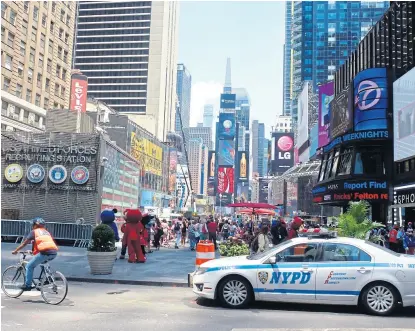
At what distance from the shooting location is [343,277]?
8578mm

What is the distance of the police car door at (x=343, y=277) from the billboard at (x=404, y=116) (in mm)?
21096

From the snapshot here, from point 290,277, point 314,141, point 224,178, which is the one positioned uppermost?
point 314,141

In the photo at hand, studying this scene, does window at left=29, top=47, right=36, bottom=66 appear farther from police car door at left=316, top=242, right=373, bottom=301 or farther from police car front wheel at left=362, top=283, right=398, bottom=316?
police car front wheel at left=362, top=283, right=398, bottom=316

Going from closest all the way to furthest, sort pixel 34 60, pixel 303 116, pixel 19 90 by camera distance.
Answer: pixel 19 90, pixel 34 60, pixel 303 116

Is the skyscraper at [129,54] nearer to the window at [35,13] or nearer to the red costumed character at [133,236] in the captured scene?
the window at [35,13]

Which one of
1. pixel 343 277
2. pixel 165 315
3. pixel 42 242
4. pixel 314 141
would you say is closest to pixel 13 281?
pixel 42 242

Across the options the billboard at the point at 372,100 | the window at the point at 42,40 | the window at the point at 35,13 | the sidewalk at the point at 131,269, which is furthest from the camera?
the window at the point at 42,40

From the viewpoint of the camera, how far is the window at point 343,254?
8.73m

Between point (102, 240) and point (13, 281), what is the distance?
3324 mm

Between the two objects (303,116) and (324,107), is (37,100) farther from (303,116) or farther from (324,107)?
(303,116)

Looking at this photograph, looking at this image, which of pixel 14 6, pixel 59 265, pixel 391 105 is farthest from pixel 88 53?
pixel 59 265

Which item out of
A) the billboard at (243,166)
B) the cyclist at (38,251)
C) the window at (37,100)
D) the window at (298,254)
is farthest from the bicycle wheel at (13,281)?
the billboard at (243,166)

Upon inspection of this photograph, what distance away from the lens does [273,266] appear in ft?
29.0

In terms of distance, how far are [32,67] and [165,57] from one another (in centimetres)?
8280
